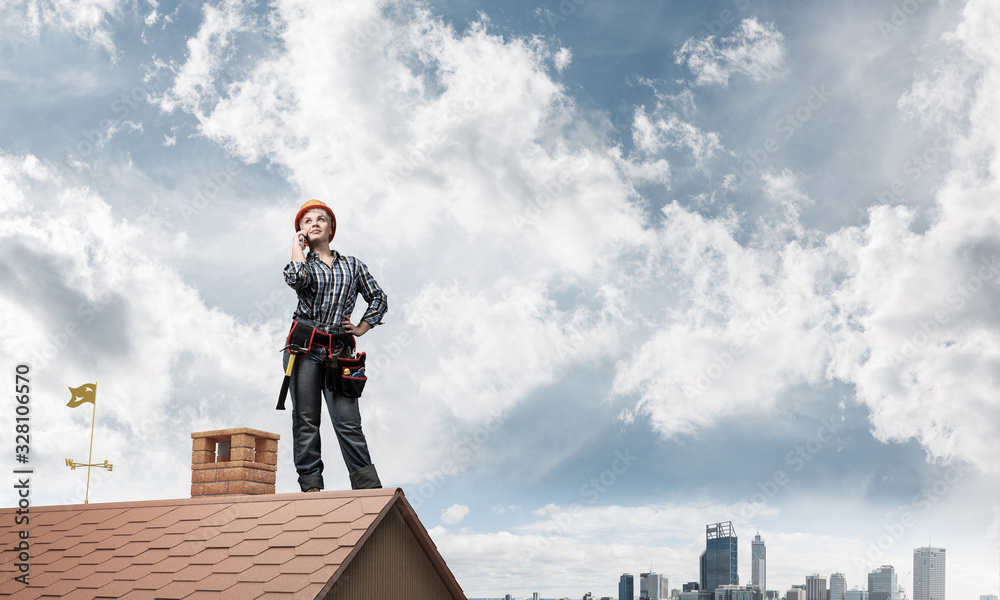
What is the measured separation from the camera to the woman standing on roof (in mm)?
8375

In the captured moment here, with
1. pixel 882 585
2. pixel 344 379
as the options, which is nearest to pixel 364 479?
pixel 344 379

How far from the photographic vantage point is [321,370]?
8.49 m

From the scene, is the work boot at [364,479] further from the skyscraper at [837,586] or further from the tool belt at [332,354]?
the skyscraper at [837,586]

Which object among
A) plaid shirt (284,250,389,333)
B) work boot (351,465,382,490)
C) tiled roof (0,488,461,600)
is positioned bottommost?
tiled roof (0,488,461,600)

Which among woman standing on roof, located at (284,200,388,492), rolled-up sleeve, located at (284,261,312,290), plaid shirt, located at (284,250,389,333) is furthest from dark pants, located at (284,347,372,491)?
rolled-up sleeve, located at (284,261,312,290)

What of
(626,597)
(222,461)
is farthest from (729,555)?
(222,461)

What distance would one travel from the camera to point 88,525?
9.13m

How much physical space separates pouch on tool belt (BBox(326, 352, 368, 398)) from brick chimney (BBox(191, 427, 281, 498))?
2.10 meters

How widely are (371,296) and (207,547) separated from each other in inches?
130

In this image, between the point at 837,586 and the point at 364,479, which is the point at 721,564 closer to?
the point at 837,586

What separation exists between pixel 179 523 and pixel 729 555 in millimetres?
203855

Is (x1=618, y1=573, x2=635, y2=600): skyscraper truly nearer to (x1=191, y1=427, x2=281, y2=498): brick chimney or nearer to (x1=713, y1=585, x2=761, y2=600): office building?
(x1=713, y1=585, x2=761, y2=600): office building

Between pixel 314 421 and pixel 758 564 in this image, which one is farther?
pixel 758 564

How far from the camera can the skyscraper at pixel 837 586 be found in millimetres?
157038
